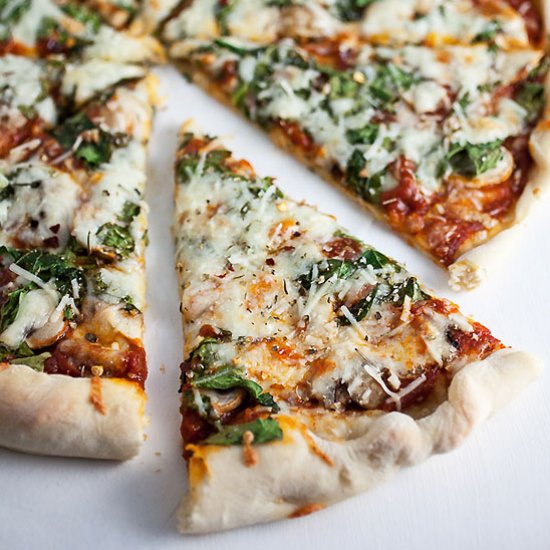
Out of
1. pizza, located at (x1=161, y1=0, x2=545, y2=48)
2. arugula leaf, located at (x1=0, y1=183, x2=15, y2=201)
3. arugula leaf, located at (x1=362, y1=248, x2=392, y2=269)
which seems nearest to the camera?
arugula leaf, located at (x1=362, y1=248, x2=392, y2=269)

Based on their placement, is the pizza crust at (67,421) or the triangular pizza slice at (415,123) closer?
the pizza crust at (67,421)

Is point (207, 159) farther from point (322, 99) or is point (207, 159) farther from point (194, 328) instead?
point (194, 328)

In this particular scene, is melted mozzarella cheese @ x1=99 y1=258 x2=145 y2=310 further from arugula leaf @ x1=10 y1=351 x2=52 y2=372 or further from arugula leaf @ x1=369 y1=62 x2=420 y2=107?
arugula leaf @ x1=369 y1=62 x2=420 y2=107

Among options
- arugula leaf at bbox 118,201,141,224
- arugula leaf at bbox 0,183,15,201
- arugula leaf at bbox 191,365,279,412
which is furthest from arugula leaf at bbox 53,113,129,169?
arugula leaf at bbox 191,365,279,412

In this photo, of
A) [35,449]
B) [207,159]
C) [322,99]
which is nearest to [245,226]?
[207,159]

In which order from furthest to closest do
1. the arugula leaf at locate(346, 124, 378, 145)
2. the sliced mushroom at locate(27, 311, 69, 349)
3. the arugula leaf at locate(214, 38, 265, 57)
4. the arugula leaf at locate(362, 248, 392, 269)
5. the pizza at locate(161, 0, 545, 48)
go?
the pizza at locate(161, 0, 545, 48) < the arugula leaf at locate(214, 38, 265, 57) < the arugula leaf at locate(346, 124, 378, 145) < the arugula leaf at locate(362, 248, 392, 269) < the sliced mushroom at locate(27, 311, 69, 349)

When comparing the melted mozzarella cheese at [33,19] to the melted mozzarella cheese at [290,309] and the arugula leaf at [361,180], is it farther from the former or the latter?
the arugula leaf at [361,180]

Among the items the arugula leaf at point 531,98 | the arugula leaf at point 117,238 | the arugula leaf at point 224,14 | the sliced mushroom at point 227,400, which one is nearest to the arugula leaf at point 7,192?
the arugula leaf at point 117,238
